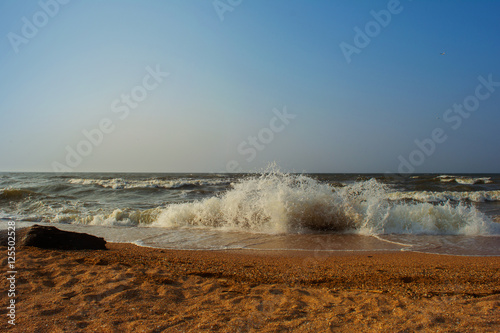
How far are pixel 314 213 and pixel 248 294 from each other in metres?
5.72

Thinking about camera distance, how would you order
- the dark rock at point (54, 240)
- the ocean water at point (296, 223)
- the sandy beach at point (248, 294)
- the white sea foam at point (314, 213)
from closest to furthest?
the sandy beach at point (248, 294)
the dark rock at point (54, 240)
the ocean water at point (296, 223)
the white sea foam at point (314, 213)

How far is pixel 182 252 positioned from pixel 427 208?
7264 millimetres

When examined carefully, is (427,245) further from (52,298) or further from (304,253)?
(52,298)

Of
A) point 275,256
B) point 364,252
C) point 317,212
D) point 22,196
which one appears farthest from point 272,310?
point 22,196

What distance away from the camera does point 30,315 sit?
2809 millimetres

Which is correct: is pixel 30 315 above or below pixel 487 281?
above

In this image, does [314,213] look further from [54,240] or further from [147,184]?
[147,184]

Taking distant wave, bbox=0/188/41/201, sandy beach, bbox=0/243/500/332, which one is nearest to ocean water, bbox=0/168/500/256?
sandy beach, bbox=0/243/500/332

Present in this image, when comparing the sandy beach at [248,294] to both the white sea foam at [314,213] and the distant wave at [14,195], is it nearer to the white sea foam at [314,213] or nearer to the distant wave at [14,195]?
the white sea foam at [314,213]

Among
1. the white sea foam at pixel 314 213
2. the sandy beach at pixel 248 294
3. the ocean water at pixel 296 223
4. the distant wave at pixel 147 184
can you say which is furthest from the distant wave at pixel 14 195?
the sandy beach at pixel 248 294

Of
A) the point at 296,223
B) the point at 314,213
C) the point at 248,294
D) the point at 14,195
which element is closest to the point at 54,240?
the point at 248,294

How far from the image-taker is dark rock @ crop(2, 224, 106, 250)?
5684mm

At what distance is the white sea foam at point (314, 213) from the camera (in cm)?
840

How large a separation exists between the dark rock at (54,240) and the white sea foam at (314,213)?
3.64 metres
